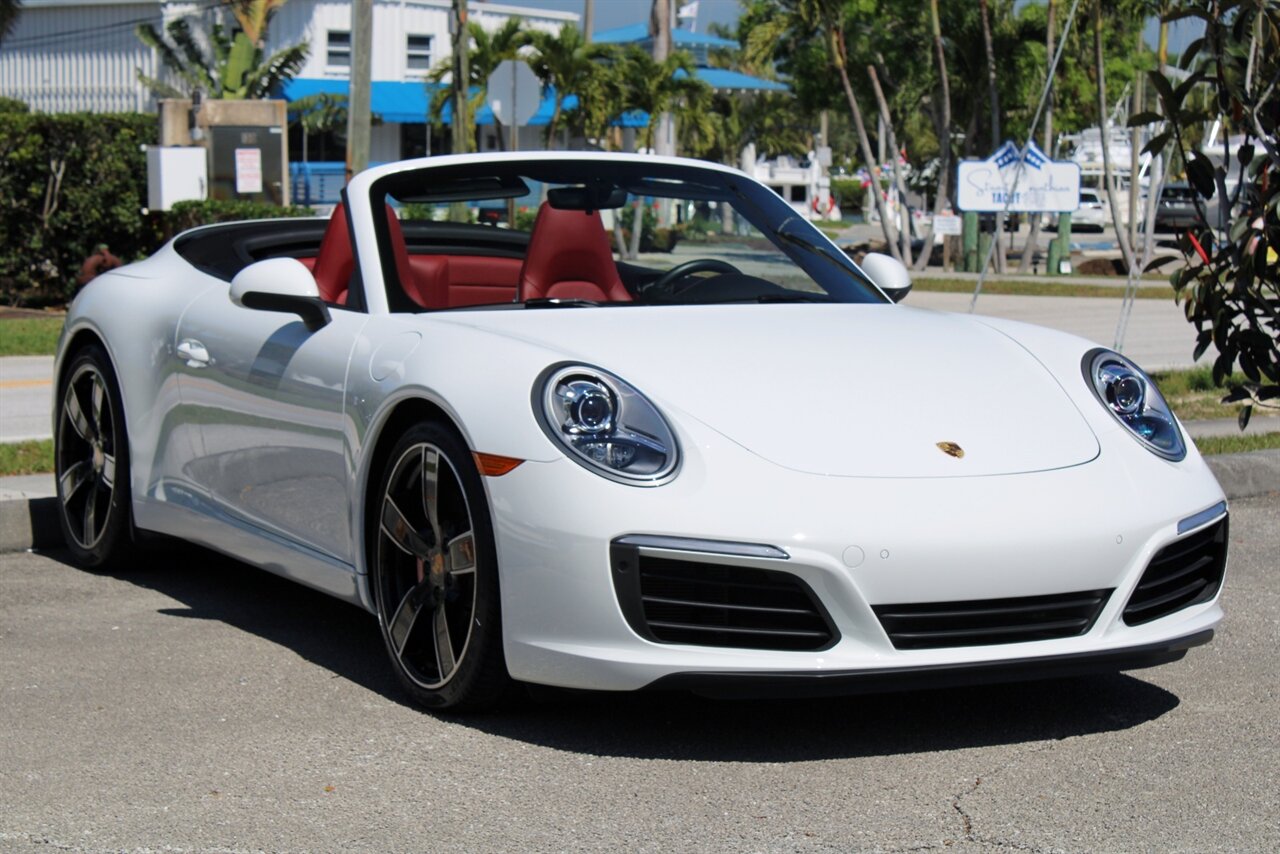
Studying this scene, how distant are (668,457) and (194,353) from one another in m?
2.15

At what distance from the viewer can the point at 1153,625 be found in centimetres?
421

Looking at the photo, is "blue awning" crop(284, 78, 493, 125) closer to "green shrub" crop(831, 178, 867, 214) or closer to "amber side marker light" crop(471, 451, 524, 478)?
"amber side marker light" crop(471, 451, 524, 478)

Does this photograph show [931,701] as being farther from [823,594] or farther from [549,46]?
[549,46]

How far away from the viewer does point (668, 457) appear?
13.1 ft

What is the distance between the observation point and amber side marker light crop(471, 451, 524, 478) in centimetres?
404

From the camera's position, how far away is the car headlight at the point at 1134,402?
4477mm

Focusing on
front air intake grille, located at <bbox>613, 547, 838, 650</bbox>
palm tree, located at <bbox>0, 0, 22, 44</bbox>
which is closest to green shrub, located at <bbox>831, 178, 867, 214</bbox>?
palm tree, located at <bbox>0, 0, 22, 44</bbox>

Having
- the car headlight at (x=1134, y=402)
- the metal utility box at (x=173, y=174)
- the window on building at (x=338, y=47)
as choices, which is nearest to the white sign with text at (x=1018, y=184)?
Result: the metal utility box at (x=173, y=174)

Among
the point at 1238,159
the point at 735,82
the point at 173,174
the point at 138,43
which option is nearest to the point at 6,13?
the point at 138,43

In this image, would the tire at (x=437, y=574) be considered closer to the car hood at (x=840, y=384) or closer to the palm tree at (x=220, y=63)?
the car hood at (x=840, y=384)

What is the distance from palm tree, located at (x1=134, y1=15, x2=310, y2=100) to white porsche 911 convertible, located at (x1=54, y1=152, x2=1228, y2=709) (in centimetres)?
3683

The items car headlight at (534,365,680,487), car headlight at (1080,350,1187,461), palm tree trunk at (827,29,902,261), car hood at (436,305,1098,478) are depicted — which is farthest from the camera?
palm tree trunk at (827,29,902,261)

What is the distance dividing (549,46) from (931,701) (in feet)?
106

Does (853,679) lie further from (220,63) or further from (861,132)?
(220,63)
